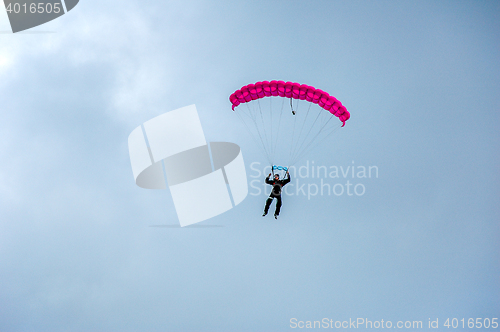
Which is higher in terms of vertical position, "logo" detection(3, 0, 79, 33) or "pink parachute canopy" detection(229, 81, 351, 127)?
A: "logo" detection(3, 0, 79, 33)

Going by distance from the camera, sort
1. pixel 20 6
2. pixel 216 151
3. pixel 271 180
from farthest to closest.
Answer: pixel 216 151 < pixel 20 6 < pixel 271 180

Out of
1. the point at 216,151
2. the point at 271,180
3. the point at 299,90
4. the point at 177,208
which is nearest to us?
the point at 299,90

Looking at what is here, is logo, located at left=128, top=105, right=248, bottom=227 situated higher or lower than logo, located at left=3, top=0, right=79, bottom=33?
lower

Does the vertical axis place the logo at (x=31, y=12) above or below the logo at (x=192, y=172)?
above

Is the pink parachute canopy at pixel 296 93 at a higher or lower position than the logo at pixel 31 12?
lower

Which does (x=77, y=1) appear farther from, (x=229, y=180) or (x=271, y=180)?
(x=271, y=180)

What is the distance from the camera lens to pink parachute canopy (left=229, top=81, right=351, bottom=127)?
10.0 metres

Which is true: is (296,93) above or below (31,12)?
below

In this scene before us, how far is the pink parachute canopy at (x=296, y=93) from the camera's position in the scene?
10.0 meters

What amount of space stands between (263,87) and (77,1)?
11.7 metres

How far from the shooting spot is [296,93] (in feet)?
33.4

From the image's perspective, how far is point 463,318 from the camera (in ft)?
56.8

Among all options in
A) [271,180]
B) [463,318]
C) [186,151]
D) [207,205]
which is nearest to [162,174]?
[186,151]

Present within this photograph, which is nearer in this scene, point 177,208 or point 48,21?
point 48,21
